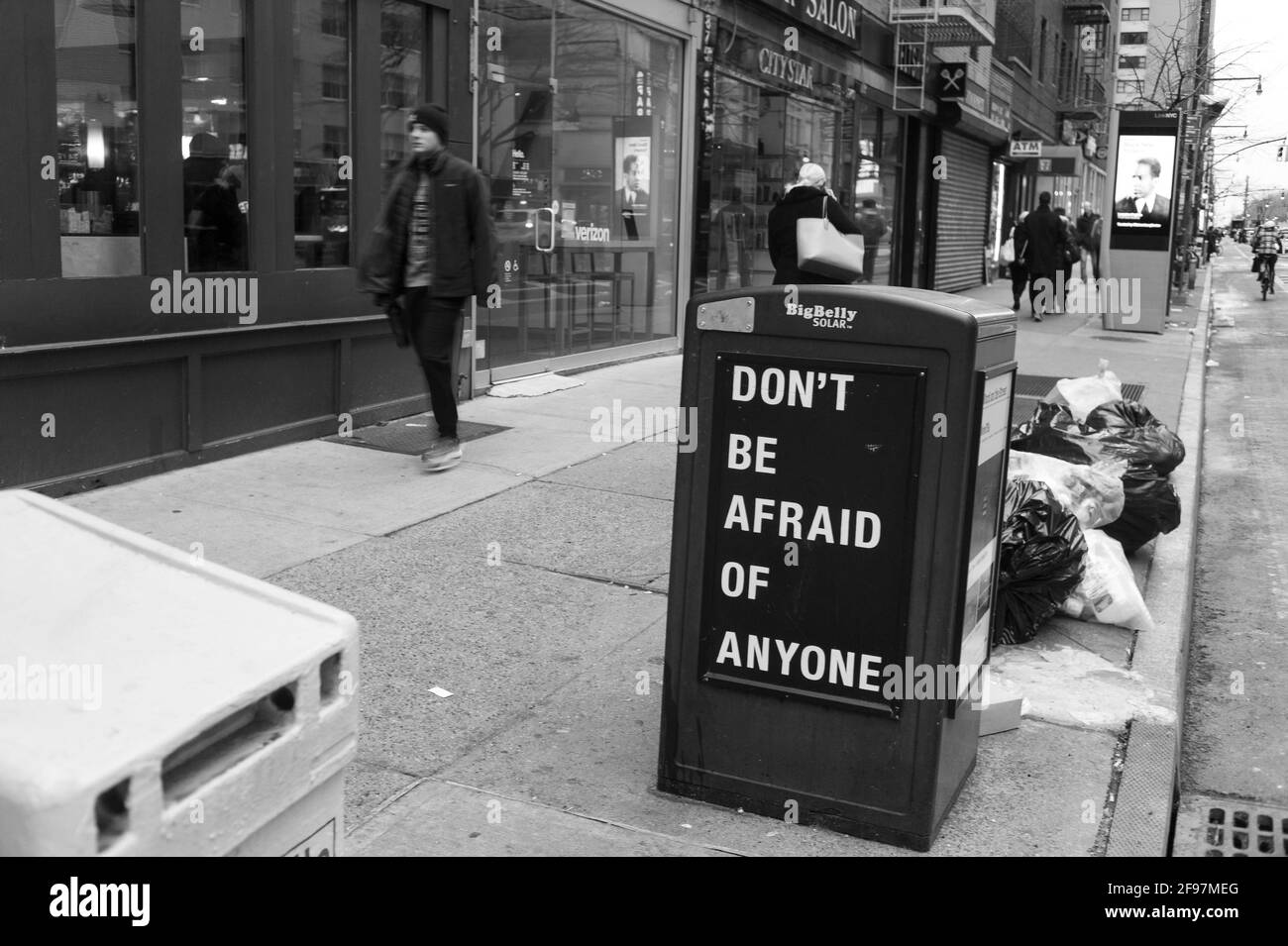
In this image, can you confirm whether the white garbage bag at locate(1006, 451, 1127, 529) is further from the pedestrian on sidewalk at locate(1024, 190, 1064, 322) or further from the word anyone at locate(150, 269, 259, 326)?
the pedestrian on sidewalk at locate(1024, 190, 1064, 322)

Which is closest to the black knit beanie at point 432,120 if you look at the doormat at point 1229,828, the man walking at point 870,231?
the doormat at point 1229,828

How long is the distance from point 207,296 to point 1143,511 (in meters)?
4.94

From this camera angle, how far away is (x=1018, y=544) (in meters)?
5.12

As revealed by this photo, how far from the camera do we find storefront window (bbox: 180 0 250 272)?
7082mm

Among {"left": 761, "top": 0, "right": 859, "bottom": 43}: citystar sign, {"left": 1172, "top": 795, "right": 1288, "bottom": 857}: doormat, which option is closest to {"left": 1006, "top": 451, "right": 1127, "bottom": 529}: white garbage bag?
{"left": 1172, "top": 795, "right": 1288, "bottom": 857}: doormat

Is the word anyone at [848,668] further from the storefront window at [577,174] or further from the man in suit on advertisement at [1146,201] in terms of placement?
the man in suit on advertisement at [1146,201]

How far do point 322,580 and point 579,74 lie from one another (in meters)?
6.96

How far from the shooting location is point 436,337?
7.40 metres

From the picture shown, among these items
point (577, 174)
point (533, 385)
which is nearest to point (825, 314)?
point (533, 385)

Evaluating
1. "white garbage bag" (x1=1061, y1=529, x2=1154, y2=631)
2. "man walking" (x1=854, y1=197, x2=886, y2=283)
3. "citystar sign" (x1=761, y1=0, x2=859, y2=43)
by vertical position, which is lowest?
"white garbage bag" (x1=1061, y1=529, x2=1154, y2=631)

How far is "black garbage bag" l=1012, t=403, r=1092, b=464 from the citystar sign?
28.5ft

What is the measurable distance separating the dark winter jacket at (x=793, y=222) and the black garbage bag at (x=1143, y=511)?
12.0 feet
